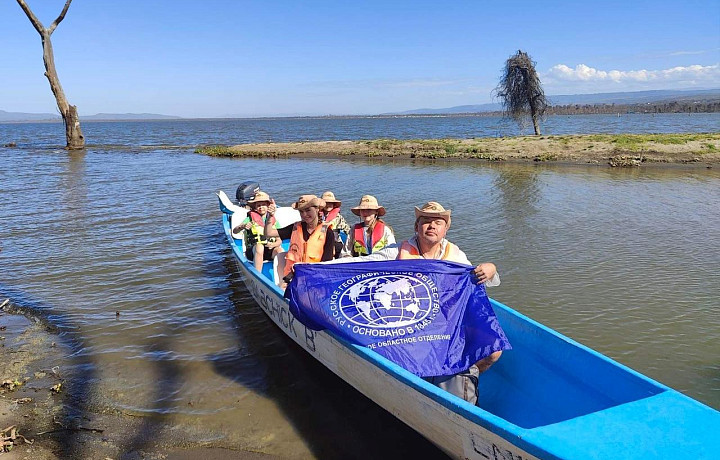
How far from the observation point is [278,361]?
20.8 feet

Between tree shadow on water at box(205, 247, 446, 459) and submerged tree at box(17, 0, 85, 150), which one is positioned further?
submerged tree at box(17, 0, 85, 150)

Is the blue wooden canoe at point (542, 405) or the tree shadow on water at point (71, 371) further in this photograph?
the tree shadow on water at point (71, 371)

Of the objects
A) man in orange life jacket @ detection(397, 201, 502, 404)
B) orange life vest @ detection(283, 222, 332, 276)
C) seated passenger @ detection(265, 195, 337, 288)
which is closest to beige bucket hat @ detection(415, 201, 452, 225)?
man in orange life jacket @ detection(397, 201, 502, 404)

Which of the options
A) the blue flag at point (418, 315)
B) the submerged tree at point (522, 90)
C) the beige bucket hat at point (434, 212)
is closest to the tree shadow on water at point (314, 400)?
the blue flag at point (418, 315)

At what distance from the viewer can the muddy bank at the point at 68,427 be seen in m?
4.48

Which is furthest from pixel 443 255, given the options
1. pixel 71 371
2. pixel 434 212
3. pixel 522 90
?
pixel 522 90

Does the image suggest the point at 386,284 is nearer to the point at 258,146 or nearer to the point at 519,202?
the point at 519,202

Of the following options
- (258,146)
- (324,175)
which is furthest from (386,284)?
(258,146)

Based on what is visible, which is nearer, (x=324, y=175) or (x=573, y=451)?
(x=573, y=451)

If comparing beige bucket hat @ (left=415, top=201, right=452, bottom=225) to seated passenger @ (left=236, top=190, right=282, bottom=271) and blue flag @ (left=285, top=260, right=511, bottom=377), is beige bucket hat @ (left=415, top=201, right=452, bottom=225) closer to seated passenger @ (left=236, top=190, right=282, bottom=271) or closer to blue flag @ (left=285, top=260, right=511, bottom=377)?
blue flag @ (left=285, top=260, right=511, bottom=377)

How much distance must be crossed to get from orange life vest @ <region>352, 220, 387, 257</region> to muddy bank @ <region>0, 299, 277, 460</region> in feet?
9.92

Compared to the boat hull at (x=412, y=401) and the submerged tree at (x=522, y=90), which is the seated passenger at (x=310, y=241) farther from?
the submerged tree at (x=522, y=90)

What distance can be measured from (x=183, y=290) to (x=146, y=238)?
4112 mm

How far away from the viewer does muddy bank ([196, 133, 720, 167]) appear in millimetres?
22562
